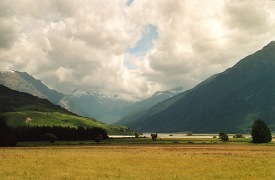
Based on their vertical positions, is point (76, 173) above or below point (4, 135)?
below

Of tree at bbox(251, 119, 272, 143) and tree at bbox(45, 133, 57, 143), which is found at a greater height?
tree at bbox(45, 133, 57, 143)

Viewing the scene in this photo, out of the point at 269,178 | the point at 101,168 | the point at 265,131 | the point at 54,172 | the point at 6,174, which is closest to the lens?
the point at 269,178

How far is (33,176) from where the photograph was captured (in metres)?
44.5

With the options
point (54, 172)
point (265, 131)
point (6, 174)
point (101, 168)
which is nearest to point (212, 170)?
point (101, 168)

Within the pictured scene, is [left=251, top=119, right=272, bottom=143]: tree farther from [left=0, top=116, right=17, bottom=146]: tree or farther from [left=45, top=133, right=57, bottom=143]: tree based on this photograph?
[left=0, top=116, right=17, bottom=146]: tree

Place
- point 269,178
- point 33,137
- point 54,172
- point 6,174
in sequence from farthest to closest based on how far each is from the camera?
point 33,137 < point 54,172 < point 6,174 < point 269,178

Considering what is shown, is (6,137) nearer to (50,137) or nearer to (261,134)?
(50,137)

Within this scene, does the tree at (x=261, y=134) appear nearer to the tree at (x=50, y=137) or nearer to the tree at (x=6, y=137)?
the tree at (x=50, y=137)

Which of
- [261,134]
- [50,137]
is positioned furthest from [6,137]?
[261,134]

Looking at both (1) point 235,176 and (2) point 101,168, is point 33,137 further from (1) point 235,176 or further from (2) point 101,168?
(1) point 235,176

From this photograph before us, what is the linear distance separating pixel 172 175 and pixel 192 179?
4.35 meters

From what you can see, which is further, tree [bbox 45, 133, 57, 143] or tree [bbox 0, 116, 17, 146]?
tree [bbox 45, 133, 57, 143]

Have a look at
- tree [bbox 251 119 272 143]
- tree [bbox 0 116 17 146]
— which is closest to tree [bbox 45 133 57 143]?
tree [bbox 0 116 17 146]

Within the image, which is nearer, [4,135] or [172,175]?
[172,175]
